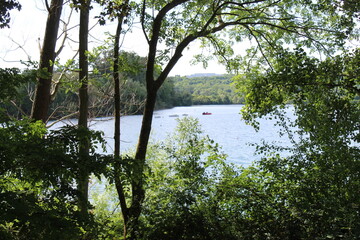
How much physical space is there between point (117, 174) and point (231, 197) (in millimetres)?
1533

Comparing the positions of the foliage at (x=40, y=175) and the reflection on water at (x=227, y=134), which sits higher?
the foliage at (x=40, y=175)

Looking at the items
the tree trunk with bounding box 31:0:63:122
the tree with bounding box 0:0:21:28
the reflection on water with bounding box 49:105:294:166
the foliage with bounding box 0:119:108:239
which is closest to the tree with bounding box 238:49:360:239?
Answer: the reflection on water with bounding box 49:105:294:166

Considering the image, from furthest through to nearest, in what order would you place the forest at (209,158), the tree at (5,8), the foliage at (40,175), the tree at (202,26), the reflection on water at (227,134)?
1. the reflection on water at (227,134)
2. the tree at (202,26)
3. the tree at (5,8)
4. the forest at (209,158)
5. the foliage at (40,175)

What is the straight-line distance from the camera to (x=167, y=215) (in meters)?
3.26

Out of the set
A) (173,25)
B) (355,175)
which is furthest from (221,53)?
(355,175)

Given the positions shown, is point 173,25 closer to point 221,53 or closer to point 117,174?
point 221,53

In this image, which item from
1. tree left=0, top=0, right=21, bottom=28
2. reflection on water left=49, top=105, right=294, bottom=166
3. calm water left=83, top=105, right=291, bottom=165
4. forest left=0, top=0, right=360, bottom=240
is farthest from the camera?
calm water left=83, top=105, right=291, bottom=165

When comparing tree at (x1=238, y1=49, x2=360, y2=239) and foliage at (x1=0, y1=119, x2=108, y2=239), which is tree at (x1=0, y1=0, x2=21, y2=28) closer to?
foliage at (x1=0, y1=119, x2=108, y2=239)

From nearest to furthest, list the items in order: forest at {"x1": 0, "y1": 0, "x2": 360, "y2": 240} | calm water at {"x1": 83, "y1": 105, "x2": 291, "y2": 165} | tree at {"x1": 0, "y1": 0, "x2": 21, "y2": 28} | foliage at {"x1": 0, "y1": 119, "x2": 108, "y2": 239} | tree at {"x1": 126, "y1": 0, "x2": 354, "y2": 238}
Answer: foliage at {"x1": 0, "y1": 119, "x2": 108, "y2": 239}, forest at {"x1": 0, "y1": 0, "x2": 360, "y2": 240}, tree at {"x1": 0, "y1": 0, "x2": 21, "y2": 28}, tree at {"x1": 126, "y1": 0, "x2": 354, "y2": 238}, calm water at {"x1": 83, "y1": 105, "x2": 291, "y2": 165}

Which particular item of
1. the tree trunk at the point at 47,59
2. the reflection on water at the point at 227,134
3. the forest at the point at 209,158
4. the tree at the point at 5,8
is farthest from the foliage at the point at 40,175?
the tree trunk at the point at 47,59

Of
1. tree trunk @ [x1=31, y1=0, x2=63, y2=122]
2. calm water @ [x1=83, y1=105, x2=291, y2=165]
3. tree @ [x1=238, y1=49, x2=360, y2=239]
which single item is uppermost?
tree trunk @ [x1=31, y1=0, x2=63, y2=122]

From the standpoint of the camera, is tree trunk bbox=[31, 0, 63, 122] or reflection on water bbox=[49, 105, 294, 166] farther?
reflection on water bbox=[49, 105, 294, 166]

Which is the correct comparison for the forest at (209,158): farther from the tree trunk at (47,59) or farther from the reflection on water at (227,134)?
the reflection on water at (227,134)

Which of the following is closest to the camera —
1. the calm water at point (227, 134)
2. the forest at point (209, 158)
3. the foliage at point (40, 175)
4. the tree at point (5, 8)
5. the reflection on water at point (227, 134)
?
the foliage at point (40, 175)
